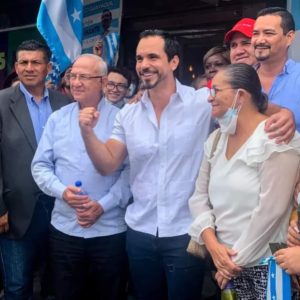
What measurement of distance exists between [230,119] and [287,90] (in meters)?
0.47

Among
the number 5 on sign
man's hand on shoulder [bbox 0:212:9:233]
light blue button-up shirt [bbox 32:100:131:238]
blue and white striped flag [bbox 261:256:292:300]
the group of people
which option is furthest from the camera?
the number 5 on sign

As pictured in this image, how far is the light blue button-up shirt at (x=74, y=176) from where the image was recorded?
124 inches

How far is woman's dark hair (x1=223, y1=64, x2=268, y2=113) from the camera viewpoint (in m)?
2.46

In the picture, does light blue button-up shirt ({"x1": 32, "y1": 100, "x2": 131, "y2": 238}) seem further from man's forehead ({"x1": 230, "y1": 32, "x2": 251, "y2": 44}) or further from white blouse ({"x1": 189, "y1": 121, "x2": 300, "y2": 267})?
man's forehead ({"x1": 230, "y1": 32, "x2": 251, "y2": 44})

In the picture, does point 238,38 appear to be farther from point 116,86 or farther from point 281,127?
point 116,86

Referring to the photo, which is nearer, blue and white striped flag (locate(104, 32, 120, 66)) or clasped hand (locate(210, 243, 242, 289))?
clasped hand (locate(210, 243, 242, 289))

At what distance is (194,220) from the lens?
8.89ft

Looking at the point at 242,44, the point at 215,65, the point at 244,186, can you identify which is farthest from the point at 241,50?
the point at 244,186

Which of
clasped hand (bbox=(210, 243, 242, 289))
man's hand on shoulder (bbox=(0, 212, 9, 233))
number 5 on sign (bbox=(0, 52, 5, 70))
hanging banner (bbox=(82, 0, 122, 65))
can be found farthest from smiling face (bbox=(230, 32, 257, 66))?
number 5 on sign (bbox=(0, 52, 5, 70))

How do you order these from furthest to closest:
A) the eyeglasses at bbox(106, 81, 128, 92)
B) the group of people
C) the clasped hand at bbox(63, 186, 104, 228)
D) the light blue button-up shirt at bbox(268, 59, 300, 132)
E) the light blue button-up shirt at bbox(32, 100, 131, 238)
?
the eyeglasses at bbox(106, 81, 128, 92), the light blue button-up shirt at bbox(32, 100, 131, 238), the clasped hand at bbox(63, 186, 104, 228), the light blue button-up shirt at bbox(268, 59, 300, 132), the group of people

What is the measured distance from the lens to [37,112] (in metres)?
3.55

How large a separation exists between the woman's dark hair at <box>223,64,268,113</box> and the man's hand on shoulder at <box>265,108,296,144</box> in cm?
16

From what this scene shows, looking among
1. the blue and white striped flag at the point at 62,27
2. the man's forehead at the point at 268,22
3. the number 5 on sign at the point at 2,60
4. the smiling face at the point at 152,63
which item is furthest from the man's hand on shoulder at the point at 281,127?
the number 5 on sign at the point at 2,60

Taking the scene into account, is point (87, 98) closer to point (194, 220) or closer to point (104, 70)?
point (104, 70)
